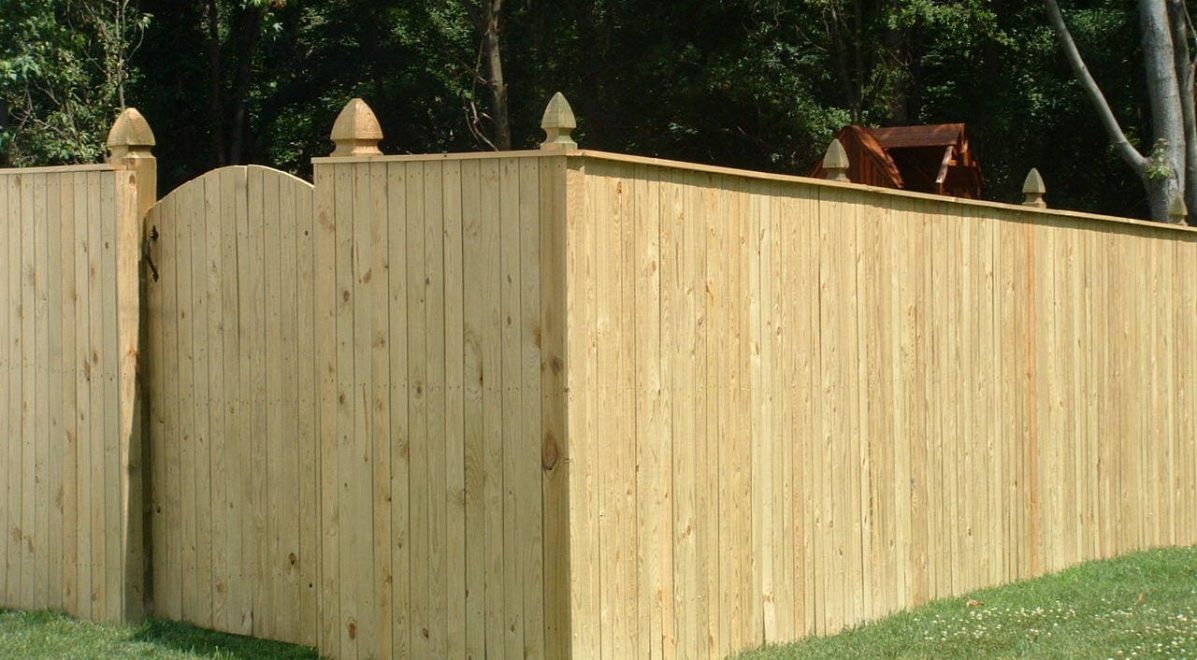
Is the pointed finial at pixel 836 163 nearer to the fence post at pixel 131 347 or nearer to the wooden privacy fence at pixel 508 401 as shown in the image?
the wooden privacy fence at pixel 508 401

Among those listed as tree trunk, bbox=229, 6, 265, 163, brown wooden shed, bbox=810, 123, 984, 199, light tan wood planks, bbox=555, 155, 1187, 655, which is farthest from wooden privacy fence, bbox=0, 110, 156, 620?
tree trunk, bbox=229, 6, 265, 163

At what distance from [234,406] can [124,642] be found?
3.48 feet

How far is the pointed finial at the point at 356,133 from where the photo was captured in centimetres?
573

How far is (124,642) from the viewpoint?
615 cm

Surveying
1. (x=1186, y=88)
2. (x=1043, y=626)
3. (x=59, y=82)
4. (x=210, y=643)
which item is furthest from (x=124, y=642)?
(x=1186, y=88)

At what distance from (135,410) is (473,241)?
2.04 m

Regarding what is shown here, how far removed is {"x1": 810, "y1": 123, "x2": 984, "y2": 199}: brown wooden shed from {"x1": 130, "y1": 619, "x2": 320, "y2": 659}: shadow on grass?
11.2 meters

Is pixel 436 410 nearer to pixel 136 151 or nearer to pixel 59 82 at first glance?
pixel 136 151

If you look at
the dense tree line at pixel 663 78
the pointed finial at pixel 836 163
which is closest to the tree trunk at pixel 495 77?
the dense tree line at pixel 663 78

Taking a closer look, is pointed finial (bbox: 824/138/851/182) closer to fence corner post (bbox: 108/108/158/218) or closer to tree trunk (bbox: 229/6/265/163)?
fence corner post (bbox: 108/108/158/218)

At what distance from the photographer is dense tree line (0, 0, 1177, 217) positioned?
22.1m

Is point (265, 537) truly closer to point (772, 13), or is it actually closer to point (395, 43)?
point (772, 13)

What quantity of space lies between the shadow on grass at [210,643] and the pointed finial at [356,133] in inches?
78.2

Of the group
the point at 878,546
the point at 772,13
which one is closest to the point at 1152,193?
the point at 772,13
